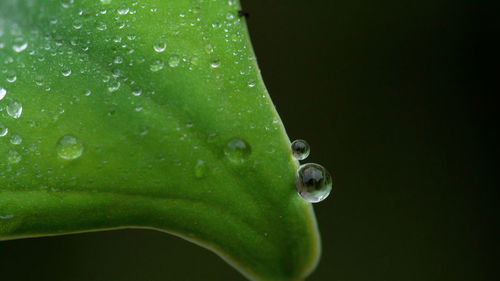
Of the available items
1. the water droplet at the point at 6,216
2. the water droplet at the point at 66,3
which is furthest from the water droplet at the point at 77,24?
the water droplet at the point at 6,216

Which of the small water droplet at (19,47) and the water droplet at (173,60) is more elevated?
the small water droplet at (19,47)

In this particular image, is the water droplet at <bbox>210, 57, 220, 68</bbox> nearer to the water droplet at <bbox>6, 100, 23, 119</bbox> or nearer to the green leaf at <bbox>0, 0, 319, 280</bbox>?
the green leaf at <bbox>0, 0, 319, 280</bbox>

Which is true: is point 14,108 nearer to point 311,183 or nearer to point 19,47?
point 19,47

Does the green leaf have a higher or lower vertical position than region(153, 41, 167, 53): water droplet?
lower

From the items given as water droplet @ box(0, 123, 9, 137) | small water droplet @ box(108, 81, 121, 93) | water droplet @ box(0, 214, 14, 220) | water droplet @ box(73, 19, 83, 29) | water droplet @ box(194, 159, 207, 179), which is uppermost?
water droplet @ box(73, 19, 83, 29)

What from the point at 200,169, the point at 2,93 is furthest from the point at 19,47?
the point at 200,169

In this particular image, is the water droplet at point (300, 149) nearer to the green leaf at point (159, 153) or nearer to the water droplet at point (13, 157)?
the green leaf at point (159, 153)

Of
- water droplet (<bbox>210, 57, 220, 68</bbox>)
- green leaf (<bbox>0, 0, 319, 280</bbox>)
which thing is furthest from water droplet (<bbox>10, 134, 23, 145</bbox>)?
water droplet (<bbox>210, 57, 220, 68</bbox>)
